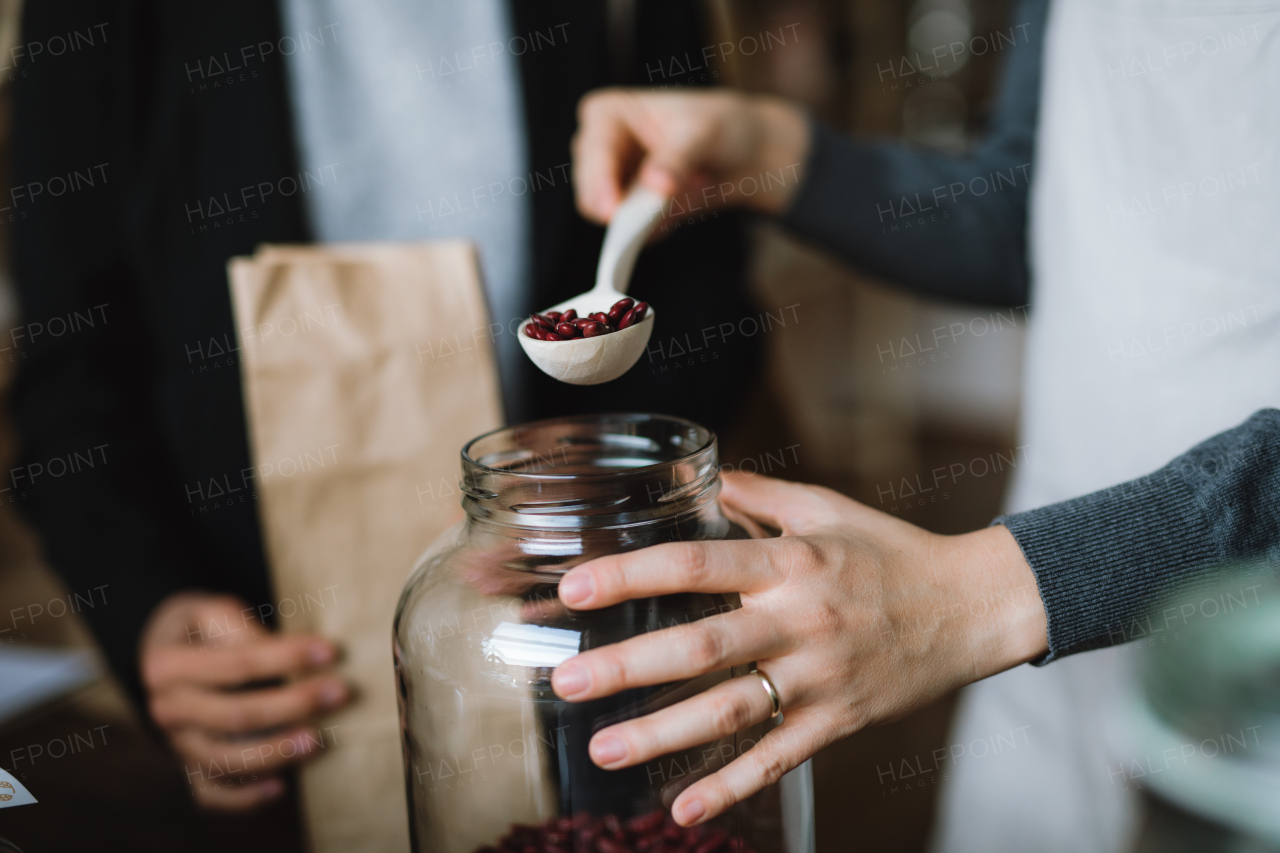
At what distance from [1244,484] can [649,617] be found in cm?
40

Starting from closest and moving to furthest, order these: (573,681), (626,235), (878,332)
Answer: (573,681), (626,235), (878,332)

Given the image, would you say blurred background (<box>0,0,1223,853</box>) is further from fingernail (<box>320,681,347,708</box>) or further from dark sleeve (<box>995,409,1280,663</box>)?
dark sleeve (<box>995,409,1280,663</box>)

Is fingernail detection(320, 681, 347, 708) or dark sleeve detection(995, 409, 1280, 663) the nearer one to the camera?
dark sleeve detection(995, 409, 1280, 663)

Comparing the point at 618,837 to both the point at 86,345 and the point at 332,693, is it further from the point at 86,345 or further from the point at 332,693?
the point at 86,345

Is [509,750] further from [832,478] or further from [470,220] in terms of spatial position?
[832,478]

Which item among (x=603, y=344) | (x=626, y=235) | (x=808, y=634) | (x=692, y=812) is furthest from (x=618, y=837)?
(x=626, y=235)

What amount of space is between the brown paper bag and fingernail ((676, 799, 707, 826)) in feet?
1.29

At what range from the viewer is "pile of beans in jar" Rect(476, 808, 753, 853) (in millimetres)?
508

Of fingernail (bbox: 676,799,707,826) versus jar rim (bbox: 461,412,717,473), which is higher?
jar rim (bbox: 461,412,717,473)

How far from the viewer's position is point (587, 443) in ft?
2.12

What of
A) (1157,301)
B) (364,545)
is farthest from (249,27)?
(1157,301)

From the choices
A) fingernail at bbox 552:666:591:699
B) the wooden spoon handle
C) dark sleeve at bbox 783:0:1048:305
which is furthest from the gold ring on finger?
dark sleeve at bbox 783:0:1048:305

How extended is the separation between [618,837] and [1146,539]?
39 centimetres

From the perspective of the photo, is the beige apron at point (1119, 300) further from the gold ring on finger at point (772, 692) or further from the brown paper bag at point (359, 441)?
the brown paper bag at point (359, 441)
